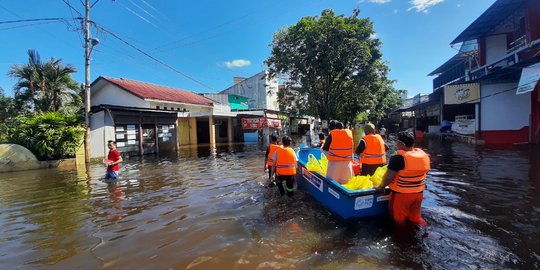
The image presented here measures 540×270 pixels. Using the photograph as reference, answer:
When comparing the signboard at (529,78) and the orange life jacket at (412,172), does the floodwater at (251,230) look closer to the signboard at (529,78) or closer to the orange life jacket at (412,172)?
the orange life jacket at (412,172)

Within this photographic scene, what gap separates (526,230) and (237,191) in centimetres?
592

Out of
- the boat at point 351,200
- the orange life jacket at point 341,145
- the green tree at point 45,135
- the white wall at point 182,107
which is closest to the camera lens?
the boat at point 351,200

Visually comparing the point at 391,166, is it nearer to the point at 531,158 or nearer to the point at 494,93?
the point at 531,158

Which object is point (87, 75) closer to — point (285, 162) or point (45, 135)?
point (45, 135)

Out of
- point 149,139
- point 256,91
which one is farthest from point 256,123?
point 256,91

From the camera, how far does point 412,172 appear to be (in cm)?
457

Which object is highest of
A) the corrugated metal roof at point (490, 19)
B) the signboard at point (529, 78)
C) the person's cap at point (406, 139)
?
the corrugated metal roof at point (490, 19)

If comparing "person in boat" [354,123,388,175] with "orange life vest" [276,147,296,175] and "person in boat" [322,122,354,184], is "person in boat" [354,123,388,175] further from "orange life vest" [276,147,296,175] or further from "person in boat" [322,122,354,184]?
"orange life vest" [276,147,296,175]

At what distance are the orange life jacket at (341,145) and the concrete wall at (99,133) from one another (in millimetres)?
14106

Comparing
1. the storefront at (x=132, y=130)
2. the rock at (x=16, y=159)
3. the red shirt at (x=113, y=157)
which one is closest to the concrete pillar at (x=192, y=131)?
the storefront at (x=132, y=130)

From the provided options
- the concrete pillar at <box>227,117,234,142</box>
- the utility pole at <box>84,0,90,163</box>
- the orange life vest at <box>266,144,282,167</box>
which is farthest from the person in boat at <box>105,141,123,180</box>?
the concrete pillar at <box>227,117,234,142</box>

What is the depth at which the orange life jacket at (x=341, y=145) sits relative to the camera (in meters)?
6.09

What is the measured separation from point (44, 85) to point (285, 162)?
56.3 feet

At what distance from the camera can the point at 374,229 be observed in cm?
501
